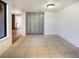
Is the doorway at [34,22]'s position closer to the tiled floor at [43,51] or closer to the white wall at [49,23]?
the white wall at [49,23]

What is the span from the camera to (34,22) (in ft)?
36.0

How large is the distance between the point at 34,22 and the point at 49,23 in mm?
1524

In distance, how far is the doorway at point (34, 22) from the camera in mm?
10898

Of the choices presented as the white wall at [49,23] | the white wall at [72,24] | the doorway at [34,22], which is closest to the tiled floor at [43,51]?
the white wall at [72,24]

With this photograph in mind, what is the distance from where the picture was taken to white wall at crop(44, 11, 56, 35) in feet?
33.8

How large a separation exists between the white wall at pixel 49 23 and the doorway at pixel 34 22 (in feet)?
2.25

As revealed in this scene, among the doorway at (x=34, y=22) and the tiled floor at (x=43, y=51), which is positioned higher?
the doorway at (x=34, y=22)

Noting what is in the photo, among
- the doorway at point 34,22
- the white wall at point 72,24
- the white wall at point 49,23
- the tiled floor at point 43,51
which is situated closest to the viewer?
the tiled floor at point 43,51

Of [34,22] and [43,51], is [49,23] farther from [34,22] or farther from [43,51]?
[43,51]

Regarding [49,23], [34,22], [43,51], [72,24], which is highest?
[34,22]

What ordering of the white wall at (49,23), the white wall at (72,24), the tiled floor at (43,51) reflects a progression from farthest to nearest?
the white wall at (49,23) < the white wall at (72,24) < the tiled floor at (43,51)

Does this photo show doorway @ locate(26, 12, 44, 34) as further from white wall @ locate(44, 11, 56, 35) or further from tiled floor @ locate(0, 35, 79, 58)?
tiled floor @ locate(0, 35, 79, 58)

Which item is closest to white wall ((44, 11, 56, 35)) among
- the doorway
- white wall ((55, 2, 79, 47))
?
the doorway

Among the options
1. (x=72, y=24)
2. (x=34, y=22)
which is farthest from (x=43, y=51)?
(x=34, y=22)
